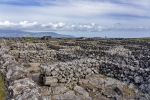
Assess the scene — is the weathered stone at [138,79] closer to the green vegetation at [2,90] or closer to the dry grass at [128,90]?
the dry grass at [128,90]

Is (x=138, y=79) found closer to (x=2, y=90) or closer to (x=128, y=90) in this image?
(x=128, y=90)

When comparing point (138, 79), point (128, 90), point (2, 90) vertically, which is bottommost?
point (2, 90)

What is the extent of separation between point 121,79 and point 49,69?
447cm

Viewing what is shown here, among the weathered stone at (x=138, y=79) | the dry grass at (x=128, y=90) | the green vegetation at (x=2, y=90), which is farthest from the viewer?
the green vegetation at (x=2, y=90)

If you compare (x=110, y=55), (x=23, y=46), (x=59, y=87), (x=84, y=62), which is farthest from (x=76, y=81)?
(x=23, y=46)

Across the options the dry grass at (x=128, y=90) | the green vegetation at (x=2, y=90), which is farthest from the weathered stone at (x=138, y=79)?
the green vegetation at (x=2, y=90)

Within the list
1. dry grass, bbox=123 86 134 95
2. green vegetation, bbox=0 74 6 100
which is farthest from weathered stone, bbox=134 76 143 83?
green vegetation, bbox=0 74 6 100

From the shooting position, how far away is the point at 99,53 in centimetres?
2108

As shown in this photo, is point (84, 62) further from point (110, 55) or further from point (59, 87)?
point (110, 55)

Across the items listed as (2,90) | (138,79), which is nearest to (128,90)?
(138,79)

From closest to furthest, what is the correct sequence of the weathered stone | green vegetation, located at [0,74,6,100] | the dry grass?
the dry grass < the weathered stone < green vegetation, located at [0,74,6,100]

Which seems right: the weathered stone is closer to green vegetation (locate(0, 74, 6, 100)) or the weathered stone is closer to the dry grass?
the dry grass

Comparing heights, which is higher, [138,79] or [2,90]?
[138,79]

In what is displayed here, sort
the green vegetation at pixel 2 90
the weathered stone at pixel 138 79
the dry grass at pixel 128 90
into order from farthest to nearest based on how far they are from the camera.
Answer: the green vegetation at pixel 2 90
the weathered stone at pixel 138 79
the dry grass at pixel 128 90
